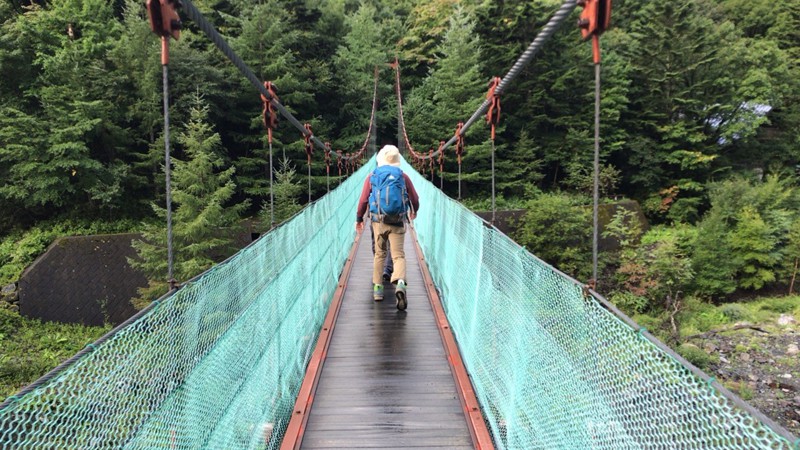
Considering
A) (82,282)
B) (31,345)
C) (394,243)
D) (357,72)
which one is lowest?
(31,345)

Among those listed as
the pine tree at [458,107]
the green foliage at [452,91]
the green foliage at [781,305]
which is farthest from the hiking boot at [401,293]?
the green foliage at [781,305]

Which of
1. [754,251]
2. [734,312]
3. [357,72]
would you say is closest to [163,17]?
[734,312]

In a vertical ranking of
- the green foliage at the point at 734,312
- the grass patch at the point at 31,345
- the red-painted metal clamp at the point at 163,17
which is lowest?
the green foliage at the point at 734,312

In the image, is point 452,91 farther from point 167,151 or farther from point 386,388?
point 167,151

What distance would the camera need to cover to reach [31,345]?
765 cm

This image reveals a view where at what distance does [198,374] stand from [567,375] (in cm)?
93

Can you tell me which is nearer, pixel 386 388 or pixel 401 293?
pixel 386 388

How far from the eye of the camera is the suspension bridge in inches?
34.5

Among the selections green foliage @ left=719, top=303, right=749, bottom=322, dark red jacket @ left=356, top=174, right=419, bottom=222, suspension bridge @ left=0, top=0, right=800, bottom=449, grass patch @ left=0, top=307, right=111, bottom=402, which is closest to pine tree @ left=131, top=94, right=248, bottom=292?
grass patch @ left=0, top=307, right=111, bottom=402

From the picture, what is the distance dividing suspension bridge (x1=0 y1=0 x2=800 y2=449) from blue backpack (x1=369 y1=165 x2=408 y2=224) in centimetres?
35

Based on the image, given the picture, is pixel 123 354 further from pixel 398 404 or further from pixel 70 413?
pixel 398 404

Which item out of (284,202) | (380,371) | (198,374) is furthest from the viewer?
(284,202)

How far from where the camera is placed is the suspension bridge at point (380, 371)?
0.88 meters

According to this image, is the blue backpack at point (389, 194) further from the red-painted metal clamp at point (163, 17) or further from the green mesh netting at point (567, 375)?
the red-painted metal clamp at point (163, 17)
